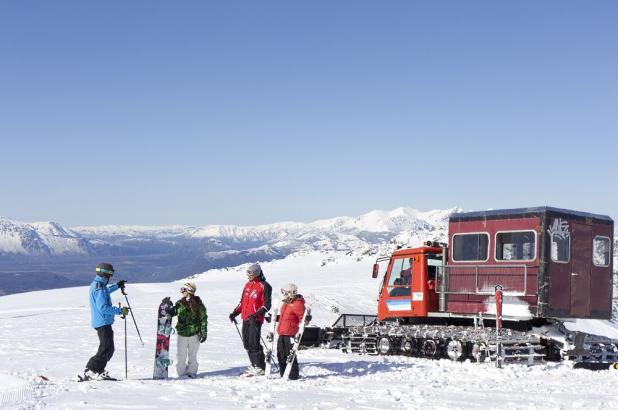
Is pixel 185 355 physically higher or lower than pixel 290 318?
lower

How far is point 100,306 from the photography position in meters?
11.4

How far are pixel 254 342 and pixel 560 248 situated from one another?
752cm

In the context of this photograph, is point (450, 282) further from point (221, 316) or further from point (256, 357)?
point (221, 316)

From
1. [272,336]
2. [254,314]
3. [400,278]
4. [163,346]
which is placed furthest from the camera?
[400,278]

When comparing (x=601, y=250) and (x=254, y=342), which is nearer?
(x=254, y=342)

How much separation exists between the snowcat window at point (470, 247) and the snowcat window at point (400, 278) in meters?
1.72

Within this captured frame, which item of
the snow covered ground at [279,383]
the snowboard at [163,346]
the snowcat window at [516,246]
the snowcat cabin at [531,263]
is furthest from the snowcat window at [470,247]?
the snowboard at [163,346]

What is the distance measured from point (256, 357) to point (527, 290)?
22.0 feet

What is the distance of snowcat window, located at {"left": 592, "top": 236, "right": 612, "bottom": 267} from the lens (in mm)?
17141

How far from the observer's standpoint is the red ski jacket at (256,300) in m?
12.7

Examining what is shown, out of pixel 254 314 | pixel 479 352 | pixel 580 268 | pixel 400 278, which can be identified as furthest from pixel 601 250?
pixel 254 314

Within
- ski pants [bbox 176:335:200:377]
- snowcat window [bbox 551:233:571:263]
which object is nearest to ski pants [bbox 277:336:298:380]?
ski pants [bbox 176:335:200:377]

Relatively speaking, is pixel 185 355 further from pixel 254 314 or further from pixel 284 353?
pixel 284 353

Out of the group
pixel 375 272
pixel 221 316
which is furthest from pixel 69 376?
pixel 221 316
